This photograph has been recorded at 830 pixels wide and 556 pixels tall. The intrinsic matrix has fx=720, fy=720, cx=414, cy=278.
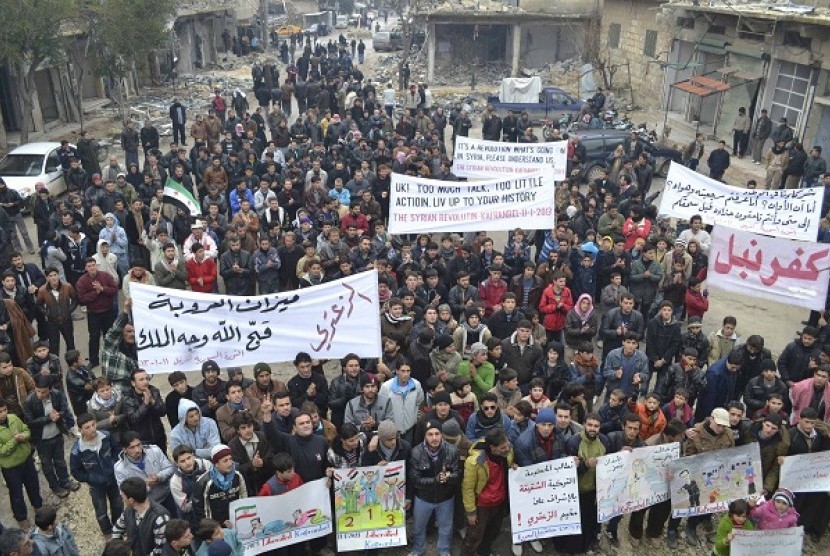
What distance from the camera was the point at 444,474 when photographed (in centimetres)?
620

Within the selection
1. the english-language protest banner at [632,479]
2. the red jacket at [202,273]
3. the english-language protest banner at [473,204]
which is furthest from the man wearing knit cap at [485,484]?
the red jacket at [202,273]

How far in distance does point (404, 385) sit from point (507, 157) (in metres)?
8.00

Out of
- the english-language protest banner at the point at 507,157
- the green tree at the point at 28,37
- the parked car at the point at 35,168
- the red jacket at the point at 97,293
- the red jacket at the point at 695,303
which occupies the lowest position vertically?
the parked car at the point at 35,168

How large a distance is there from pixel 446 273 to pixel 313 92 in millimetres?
17034

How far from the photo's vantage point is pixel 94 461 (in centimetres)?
629

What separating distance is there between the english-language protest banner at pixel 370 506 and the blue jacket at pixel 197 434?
1178 mm

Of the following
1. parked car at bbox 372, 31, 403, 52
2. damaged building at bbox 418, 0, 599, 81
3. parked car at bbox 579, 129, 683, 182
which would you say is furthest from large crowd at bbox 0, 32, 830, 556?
parked car at bbox 372, 31, 403, 52

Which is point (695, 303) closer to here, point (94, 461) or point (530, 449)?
point (530, 449)

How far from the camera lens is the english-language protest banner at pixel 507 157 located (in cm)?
1384

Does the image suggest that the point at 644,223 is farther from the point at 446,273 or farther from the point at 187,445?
the point at 187,445

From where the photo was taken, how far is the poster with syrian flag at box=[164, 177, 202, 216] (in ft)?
41.0

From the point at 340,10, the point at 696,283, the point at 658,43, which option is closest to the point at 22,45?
the point at 696,283

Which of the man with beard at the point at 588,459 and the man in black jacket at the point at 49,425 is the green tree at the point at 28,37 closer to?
the man in black jacket at the point at 49,425

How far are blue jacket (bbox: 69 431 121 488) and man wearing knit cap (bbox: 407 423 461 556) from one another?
266cm
